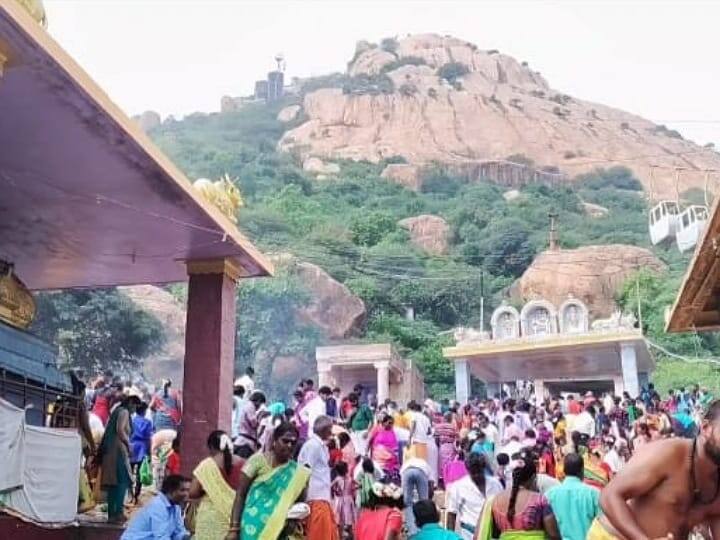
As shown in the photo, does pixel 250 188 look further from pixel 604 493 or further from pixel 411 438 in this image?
pixel 604 493

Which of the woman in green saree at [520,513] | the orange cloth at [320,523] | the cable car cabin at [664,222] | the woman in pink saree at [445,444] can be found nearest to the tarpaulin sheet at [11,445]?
the orange cloth at [320,523]

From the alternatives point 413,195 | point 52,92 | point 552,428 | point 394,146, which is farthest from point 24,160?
point 394,146

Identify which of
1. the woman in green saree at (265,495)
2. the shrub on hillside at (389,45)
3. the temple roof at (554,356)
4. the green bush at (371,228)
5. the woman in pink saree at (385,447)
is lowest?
the woman in green saree at (265,495)

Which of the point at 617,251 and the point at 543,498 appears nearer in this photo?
the point at 543,498

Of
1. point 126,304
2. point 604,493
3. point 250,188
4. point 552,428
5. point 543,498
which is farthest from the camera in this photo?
point 250,188

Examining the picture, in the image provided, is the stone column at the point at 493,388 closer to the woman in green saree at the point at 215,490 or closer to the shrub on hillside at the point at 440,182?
the woman in green saree at the point at 215,490

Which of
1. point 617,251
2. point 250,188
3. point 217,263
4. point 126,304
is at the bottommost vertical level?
point 217,263

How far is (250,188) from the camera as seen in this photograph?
213ft

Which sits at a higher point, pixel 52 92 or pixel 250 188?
pixel 250 188

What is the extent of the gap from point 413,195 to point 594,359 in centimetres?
4219

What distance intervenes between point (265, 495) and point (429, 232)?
53.4m


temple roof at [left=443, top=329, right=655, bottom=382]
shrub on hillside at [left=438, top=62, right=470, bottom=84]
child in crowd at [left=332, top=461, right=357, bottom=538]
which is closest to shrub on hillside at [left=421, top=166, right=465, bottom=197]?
shrub on hillside at [left=438, top=62, right=470, bottom=84]

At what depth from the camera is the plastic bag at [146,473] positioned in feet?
34.9

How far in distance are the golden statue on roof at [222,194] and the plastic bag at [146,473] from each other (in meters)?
3.68
